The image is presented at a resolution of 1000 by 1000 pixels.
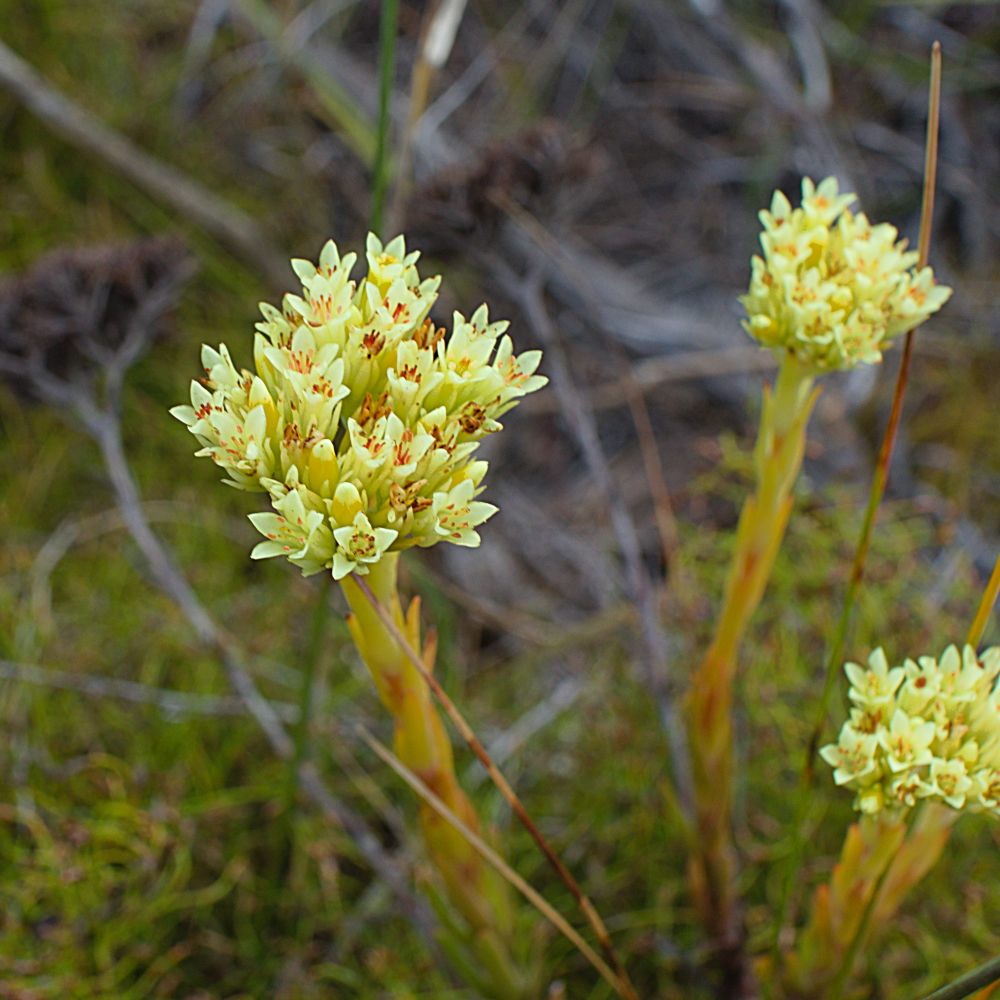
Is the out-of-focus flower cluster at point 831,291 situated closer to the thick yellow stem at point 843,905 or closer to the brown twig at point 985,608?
the brown twig at point 985,608

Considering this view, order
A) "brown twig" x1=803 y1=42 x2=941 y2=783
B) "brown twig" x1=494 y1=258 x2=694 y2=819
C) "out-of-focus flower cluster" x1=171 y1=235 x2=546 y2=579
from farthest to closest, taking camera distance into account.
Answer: "brown twig" x1=494 y1=258 x2=694 y2=819
"brown twig" x1=803 y1=42 x2=941 y2=783
"out-of-focus flower cluster" x1=171 y1=235 x2=546 y2=579

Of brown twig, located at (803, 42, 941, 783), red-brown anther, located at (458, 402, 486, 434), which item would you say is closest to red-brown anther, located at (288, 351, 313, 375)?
red-brown anther, located at (458, 402, 486, 434)

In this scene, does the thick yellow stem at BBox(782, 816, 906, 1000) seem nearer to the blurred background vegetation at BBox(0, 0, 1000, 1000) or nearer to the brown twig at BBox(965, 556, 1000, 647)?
the brown twig at BBox(965, 556, 1000, 647)

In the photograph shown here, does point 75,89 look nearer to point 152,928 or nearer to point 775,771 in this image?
point 152,928

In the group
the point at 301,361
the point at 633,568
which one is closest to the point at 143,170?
the point at 633,568

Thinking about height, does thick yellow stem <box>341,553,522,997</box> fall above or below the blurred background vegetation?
below

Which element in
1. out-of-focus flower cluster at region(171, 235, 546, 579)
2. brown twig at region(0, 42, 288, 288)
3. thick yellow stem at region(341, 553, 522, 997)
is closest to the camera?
out-of-focus flower cluster at region(171, 235, 546, 579)
